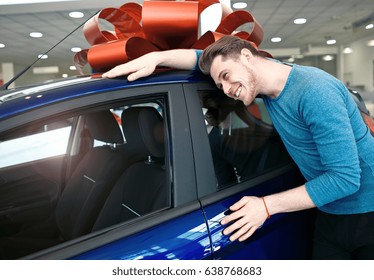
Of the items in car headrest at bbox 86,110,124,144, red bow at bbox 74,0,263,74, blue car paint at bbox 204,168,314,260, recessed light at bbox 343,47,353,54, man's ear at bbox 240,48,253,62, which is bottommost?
blue car paint at bbox 204,168,314,260

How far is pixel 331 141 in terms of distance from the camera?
86 centimetres

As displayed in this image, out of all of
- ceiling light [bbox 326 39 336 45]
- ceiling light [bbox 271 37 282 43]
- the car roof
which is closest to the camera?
the car roof

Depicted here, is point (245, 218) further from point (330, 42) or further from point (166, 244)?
point (330, 42)

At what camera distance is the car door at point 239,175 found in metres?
0.93

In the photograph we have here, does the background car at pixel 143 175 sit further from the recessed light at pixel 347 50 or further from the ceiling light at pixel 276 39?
the recessed light at pixel 347 50

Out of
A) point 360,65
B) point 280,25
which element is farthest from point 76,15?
point 360,65

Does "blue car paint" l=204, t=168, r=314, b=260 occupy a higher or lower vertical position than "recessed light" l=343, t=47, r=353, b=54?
lower

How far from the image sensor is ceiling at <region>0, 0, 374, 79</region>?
225 inches

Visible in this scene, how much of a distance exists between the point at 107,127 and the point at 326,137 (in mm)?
893

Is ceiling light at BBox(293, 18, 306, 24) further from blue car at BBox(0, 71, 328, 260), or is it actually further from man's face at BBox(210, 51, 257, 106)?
man's face at BBox(210, 51, 257, 106)

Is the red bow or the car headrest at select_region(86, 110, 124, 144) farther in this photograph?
the car headrest at select_region(86, 110, 124, 144)

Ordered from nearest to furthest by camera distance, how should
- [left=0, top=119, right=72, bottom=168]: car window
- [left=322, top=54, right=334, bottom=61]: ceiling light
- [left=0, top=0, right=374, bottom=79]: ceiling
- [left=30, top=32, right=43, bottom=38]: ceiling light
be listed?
[left=0, top=119, right=72, bottom=168]: car window
[left=0, top=0, right=374, bottom=79]: ceiling
[left=30, top=32, right=43, bottom=38]: ceiling light
[left=322, top=54, right=334, bottom=61]: ceiling light

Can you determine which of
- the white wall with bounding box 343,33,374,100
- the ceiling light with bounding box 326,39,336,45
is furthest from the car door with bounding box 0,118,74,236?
the ceiling light with bounding box 326,39,336,45

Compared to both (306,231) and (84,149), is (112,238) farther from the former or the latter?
(84,149)
